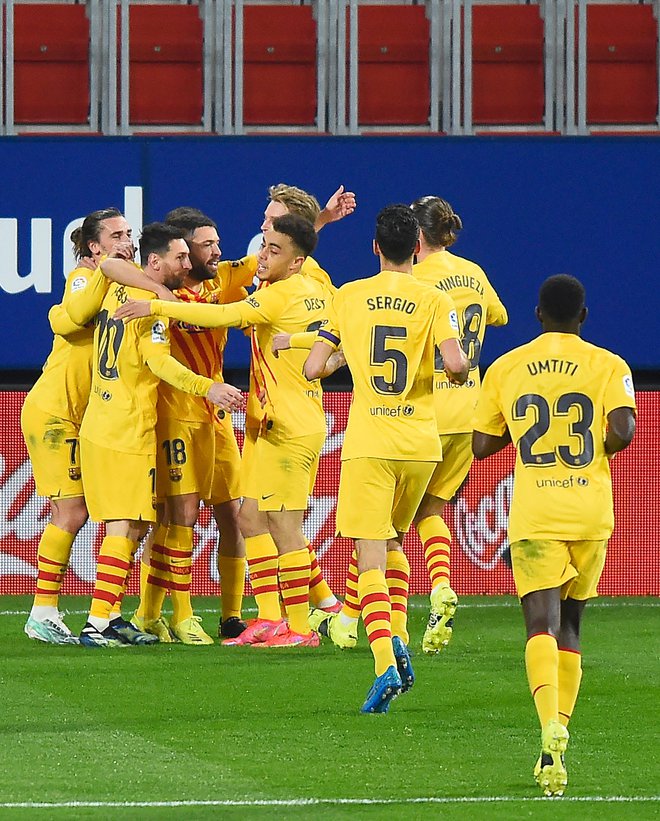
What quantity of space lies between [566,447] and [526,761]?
1017mm

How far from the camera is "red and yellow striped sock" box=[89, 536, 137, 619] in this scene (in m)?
7.90

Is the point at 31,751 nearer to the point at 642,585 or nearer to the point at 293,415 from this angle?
the point at 293,415

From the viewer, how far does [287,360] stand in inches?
309

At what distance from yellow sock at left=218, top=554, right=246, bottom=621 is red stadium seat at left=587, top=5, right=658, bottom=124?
17.9 feet

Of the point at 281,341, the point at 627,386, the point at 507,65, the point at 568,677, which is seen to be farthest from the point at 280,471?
the point at 507,65

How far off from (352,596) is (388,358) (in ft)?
6.12

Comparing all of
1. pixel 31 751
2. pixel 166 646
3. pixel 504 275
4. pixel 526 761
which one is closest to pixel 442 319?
pixel 526 761

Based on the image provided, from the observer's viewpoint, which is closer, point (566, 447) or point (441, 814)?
point (441, 814)

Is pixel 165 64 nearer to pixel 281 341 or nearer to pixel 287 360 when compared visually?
pixel 287 360

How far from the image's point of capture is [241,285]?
8539mm

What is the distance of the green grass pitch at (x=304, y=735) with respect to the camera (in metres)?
4.68

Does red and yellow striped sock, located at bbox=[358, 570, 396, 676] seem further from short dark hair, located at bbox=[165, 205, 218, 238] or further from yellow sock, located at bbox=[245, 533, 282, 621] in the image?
short dark hair, located at bbox=[165, 205, 218, 238]

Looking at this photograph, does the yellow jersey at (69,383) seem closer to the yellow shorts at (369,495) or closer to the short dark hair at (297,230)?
the short dark hair at (297,230)

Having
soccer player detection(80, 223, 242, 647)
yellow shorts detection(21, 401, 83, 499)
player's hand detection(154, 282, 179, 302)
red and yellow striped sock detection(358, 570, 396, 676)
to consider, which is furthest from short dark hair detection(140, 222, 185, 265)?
red and yellow striped sock detection(358, 570, 396, 676)
